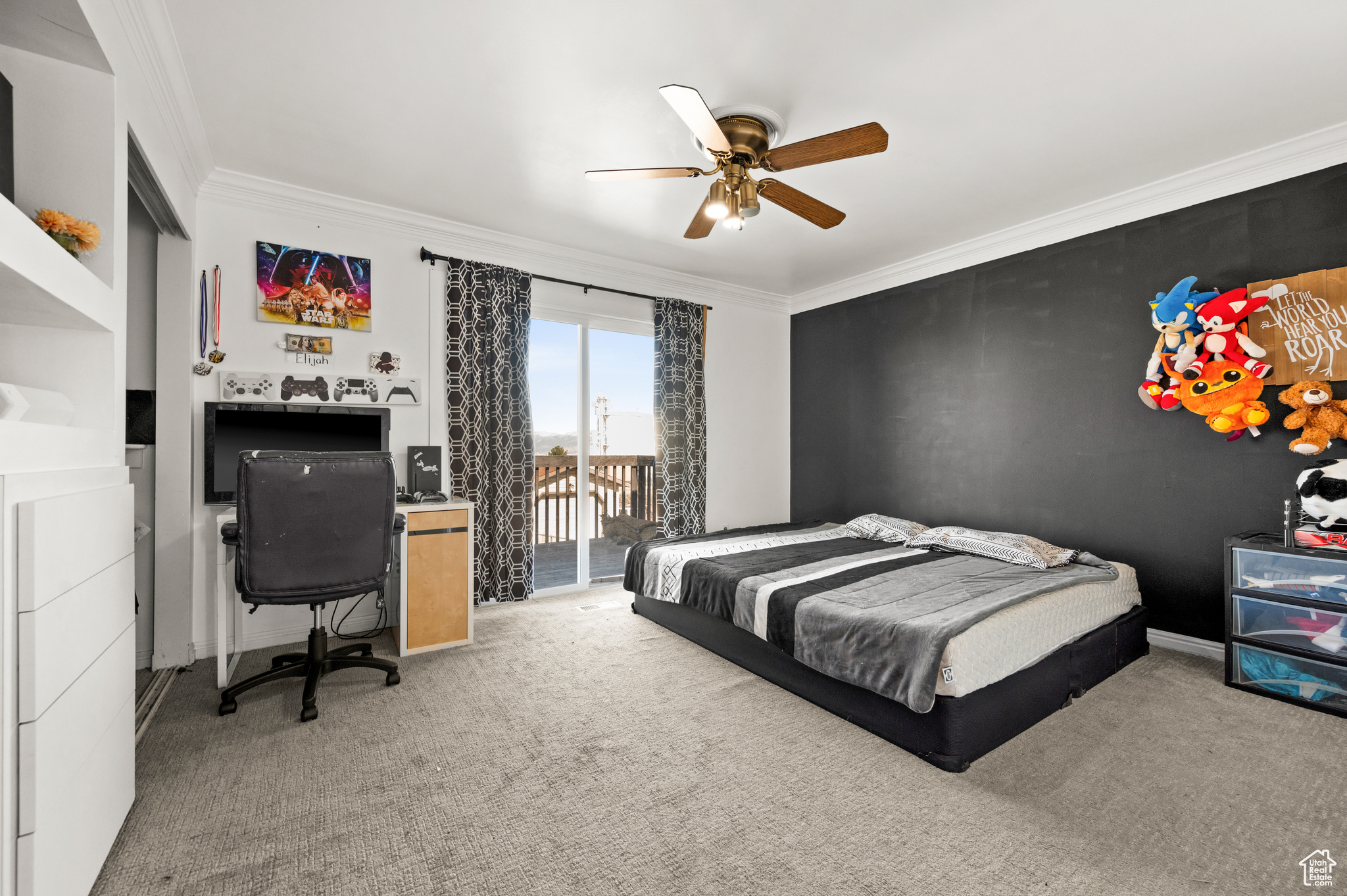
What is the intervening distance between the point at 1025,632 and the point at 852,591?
684 mm

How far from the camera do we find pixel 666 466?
4.78 metres

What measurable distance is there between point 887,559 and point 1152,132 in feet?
7.81

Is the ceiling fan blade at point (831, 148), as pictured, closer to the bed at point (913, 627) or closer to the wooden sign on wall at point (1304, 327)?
the bed at point (913, 627)

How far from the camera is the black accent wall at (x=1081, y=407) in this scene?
2.89 meters

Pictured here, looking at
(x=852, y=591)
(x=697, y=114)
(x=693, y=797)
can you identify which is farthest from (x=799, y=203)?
(x=693, y=797)

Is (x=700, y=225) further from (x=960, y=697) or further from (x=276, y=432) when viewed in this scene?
(x=276, y=432)

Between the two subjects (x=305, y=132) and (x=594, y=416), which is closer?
(x=305, y=132)

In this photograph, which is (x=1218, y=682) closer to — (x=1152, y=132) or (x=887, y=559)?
(x=887, y=559)

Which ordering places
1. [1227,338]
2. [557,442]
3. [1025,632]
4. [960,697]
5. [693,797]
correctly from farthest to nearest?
[557,442], [1227,338], [1025,632], [960,697], [693,797]

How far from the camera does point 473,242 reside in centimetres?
390

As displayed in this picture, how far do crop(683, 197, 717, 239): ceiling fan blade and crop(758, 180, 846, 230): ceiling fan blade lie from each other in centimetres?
27

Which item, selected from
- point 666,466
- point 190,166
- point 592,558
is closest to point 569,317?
point 666,466

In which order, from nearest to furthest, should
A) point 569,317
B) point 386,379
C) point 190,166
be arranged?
1. point 190,166
2. point 386,379
3. point 569,317

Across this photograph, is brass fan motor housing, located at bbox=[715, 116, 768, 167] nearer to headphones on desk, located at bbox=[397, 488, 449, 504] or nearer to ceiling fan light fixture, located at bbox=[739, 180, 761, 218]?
ceiling fan light fixture, located at bbox=[739, 180, 761, 218]
